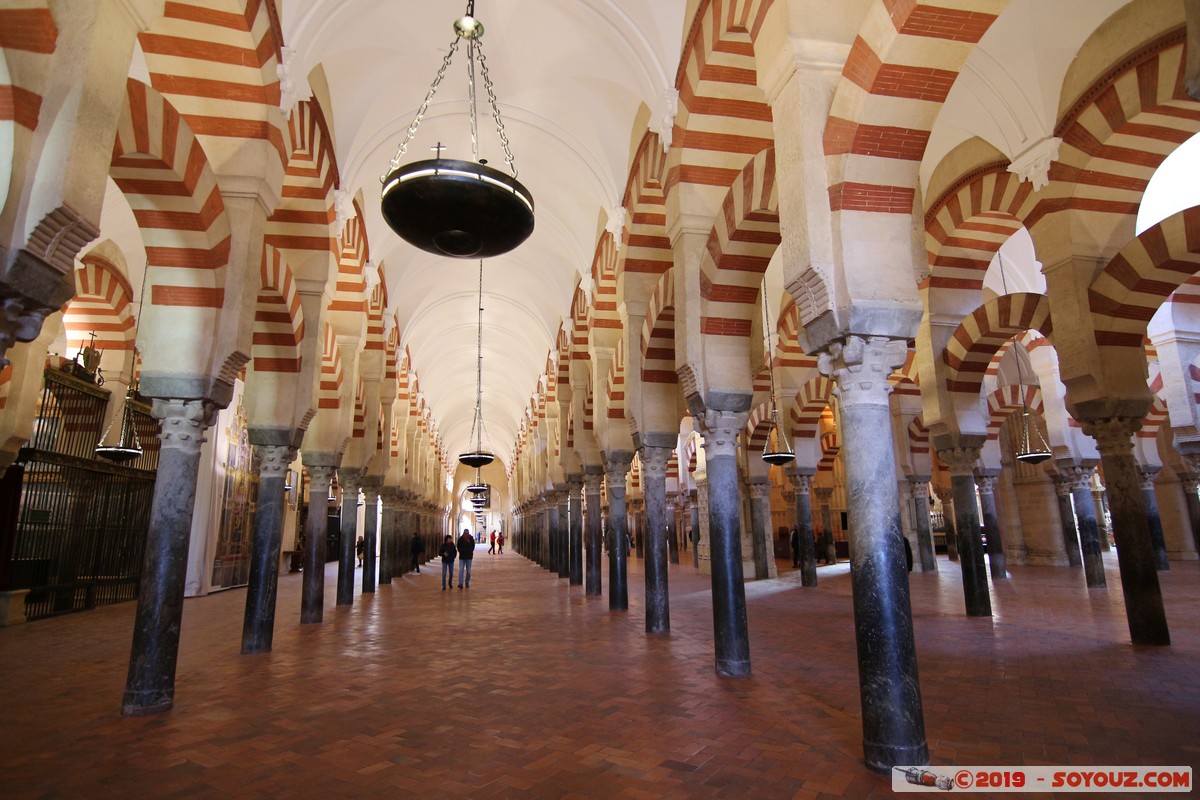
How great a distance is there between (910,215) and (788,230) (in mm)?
583

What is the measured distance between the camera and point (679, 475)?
75.6 ft

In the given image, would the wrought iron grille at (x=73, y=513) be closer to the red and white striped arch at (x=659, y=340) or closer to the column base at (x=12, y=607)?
the column base at (x=12, y=607)

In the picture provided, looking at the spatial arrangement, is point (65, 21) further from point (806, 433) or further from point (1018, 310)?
point (806, 433)

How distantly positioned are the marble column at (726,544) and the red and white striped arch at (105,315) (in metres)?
9.63

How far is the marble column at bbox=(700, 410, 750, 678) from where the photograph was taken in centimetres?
454

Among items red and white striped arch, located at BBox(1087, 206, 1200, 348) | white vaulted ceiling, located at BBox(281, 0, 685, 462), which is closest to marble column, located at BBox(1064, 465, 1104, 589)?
red and white striped arch, located at BBox(1087, 206, 1200, 348)

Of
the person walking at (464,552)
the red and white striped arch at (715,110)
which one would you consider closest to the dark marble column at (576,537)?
the person walking at (464,552)

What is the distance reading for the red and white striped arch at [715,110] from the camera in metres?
4.89

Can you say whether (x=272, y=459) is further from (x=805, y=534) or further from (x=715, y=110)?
(x=805, y=534)

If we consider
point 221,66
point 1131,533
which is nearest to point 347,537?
point 221,66

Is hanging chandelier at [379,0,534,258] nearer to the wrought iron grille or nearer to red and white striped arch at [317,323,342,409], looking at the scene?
red and white striped arch at [317,323,342,409]

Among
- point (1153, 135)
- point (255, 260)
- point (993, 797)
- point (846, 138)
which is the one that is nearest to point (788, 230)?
point (846, 138)

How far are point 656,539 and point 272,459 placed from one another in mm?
3777

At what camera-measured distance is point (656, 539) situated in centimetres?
653
